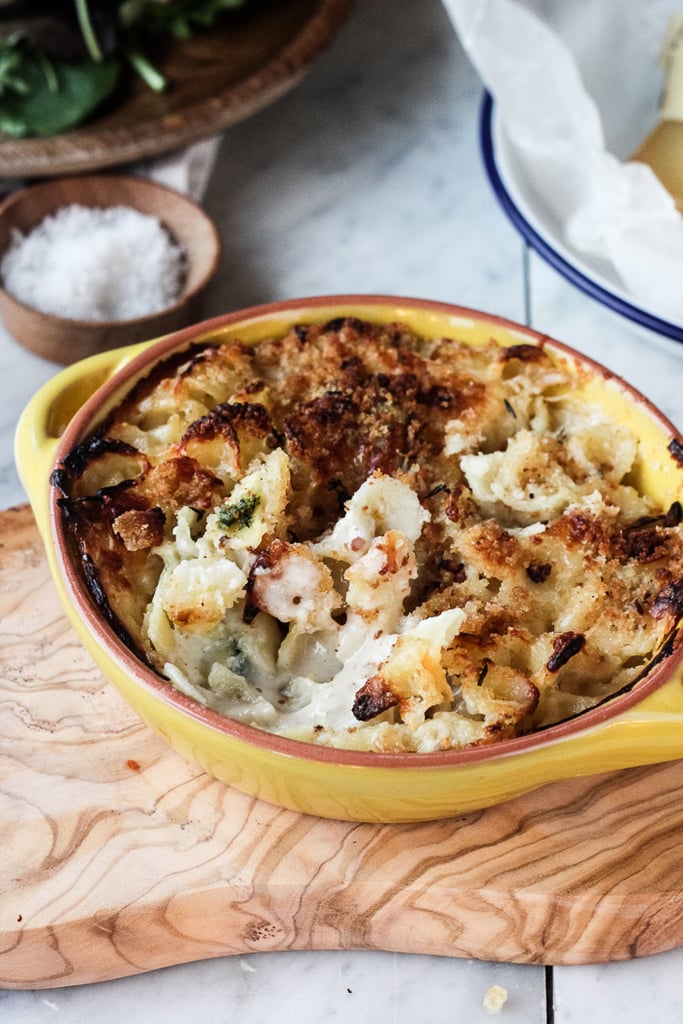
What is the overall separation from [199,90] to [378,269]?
1.64ft

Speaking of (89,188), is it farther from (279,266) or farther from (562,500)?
(562,500)

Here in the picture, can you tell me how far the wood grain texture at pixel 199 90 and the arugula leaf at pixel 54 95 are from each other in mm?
24

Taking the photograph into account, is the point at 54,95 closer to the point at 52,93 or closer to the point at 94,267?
the point at 52,93

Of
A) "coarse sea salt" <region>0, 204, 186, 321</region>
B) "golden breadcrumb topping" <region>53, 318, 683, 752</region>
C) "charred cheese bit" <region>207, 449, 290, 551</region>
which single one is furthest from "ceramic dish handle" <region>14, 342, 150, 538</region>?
"coarse sea salt" <region>0, 204, 186, 321</region>

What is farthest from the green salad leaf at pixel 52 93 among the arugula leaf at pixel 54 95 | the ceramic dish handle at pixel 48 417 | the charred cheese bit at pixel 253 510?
the charred cheese bit at pixel 253 510

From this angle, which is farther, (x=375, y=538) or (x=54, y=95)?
(x=54, y=95)

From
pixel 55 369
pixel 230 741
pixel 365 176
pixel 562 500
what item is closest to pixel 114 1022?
pixel 230 741

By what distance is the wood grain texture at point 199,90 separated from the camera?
2.09 m

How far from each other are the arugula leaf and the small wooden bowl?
122 millimetres

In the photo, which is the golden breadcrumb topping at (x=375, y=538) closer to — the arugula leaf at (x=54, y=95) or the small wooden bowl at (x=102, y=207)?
the small wooden bowl at (x=102, y=207)

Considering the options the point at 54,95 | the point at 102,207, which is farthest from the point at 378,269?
the point at 54,95

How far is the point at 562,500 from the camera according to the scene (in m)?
→ 1.38

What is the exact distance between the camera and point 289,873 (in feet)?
4.20

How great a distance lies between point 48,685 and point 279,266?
1.07m
